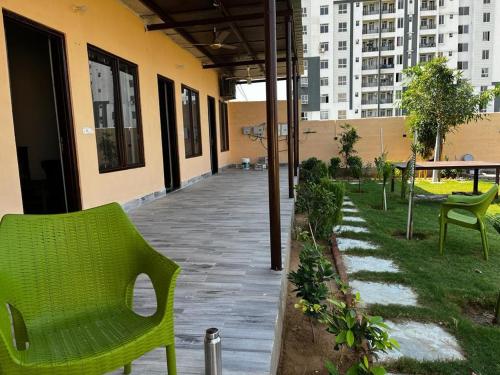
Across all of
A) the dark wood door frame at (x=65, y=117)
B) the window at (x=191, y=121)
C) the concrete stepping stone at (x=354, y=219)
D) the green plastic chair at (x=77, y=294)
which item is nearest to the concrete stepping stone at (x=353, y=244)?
the concrete stepping stone at (x=354, y=219)

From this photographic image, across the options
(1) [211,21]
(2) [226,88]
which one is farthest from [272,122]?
(2) [226,88]

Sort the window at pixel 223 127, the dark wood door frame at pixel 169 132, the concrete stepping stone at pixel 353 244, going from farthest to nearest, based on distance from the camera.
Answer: the window at pixel 223 127 < the dark wood door frame at pixel 169 132 < the concrete stepping stone at pixel 353 244

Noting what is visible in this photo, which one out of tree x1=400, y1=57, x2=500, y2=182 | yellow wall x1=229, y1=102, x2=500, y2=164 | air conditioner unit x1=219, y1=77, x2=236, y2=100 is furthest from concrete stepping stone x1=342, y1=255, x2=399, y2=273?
yellow wall x1=229, y1=102, x2=500, y2=164

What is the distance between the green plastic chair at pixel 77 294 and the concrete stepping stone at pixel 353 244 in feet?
10.4

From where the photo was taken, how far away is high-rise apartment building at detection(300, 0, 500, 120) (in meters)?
34.8

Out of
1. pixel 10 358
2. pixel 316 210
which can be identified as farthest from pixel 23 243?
pixel 316 210

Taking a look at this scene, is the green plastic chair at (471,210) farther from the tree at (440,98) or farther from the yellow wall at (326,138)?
the yellow wall at (326,138)

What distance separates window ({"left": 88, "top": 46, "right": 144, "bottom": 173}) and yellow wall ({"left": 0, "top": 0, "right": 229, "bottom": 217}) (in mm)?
130

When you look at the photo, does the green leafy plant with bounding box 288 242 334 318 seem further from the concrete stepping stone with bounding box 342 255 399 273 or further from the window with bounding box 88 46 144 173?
the window with bounding box 88 46 144 173

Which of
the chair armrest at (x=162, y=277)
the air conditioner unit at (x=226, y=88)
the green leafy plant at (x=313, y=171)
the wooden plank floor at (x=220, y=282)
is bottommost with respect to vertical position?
the wooden plank floor at (x=220, y=282)

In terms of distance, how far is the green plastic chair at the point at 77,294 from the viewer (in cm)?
120

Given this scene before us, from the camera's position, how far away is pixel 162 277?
4.70ft

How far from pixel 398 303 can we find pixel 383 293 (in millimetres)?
205

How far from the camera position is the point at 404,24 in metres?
35.5
